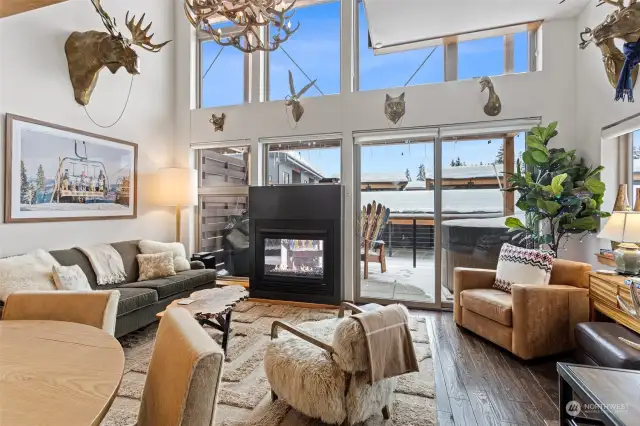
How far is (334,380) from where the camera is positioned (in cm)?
178

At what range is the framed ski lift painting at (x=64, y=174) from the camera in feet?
10.2

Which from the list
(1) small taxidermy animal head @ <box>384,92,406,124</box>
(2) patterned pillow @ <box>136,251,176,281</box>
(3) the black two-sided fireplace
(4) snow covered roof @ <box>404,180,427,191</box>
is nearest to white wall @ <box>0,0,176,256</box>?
(2) patterned pillow @ <box>136,251,176,281</box>

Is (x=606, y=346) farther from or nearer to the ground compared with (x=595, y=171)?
nearer to the ground

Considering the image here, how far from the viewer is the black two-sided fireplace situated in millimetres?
4262

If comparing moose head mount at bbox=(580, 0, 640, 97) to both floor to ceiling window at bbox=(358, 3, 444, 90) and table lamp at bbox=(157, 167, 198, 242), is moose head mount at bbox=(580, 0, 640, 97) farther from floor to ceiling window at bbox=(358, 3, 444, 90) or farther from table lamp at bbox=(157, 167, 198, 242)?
table lamp at bbox=(157, 167, 198, 242)

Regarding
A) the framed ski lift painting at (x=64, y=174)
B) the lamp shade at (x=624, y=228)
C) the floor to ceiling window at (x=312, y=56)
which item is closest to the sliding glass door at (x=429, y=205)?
the floor to ceiling window at (x=312, y=56)

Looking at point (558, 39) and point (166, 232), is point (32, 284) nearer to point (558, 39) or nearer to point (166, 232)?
point (166, 232)

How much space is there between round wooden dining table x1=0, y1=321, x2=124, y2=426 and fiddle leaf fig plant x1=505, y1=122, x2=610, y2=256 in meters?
3.63

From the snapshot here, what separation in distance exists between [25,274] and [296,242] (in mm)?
2794

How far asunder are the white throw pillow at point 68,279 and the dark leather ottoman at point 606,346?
400 centimetres

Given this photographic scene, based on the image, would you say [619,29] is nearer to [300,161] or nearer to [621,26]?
[621,26]

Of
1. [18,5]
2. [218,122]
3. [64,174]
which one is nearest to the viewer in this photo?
[18,5]

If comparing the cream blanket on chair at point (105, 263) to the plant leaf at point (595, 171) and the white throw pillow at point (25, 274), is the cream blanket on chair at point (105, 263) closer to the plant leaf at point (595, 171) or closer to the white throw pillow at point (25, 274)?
the white throw pillow at point (25, 274)

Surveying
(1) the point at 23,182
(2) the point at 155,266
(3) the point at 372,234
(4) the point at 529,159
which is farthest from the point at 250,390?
(4) the point at 529,159
